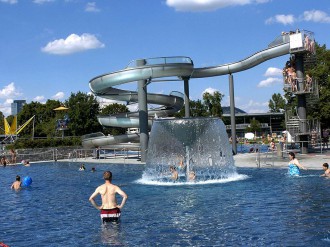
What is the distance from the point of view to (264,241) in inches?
363

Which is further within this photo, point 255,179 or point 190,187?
point 255,179

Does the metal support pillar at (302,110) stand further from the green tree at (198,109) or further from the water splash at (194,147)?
A: the green tree at (198,109)

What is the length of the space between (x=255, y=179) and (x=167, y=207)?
7.87 meters

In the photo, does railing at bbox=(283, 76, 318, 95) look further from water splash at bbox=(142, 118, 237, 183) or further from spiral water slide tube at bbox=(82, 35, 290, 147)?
water splash at bbox=(142, 118, 237, 183)

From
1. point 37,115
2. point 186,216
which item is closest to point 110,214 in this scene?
point 186,216

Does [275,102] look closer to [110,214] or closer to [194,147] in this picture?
[194,147]

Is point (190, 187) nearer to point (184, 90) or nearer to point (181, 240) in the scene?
point (181, 240)

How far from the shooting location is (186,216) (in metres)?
12.4

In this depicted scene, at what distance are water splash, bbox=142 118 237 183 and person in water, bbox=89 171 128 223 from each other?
34.2 ft

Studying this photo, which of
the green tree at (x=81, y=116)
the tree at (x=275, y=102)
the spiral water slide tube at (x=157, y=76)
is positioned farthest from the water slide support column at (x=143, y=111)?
the tree at (x=275, y=102)

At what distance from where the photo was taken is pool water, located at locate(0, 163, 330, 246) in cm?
978

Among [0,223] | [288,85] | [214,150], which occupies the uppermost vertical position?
[288,85]

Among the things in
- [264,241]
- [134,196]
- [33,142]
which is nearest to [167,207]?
[134,196]

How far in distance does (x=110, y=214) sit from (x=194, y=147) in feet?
35.9
